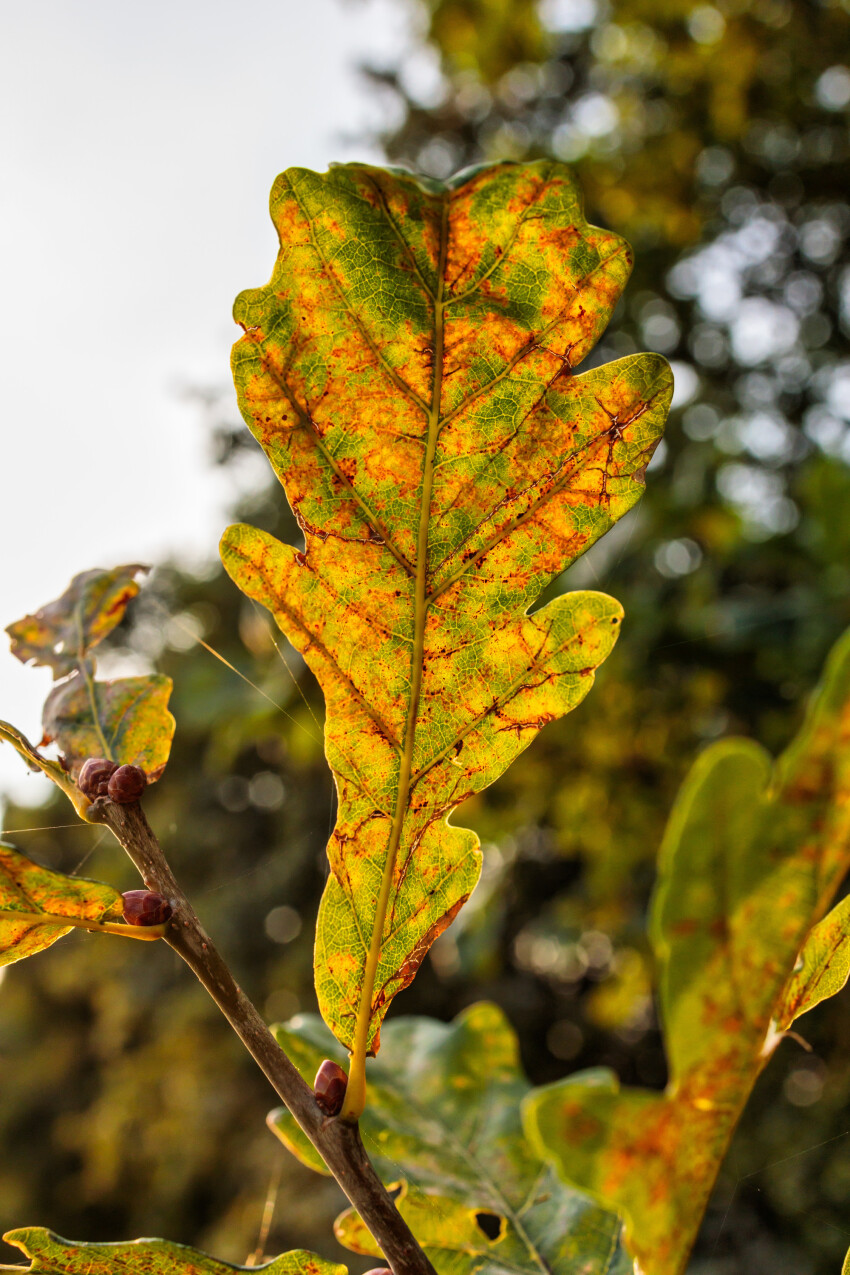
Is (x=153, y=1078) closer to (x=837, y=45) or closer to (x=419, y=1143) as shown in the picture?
(x=419, y=1143)

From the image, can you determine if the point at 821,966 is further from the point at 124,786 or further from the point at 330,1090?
the point at 124,786

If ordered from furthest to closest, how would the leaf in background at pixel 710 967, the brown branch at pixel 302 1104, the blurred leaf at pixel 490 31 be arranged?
the blurred leaf at pixel 490 31
the brown branch at pixel 302 1104
the leaf in background at pixel 710 967

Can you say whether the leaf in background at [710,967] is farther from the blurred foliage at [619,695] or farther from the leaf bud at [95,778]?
the blurred foliage at [619,695]

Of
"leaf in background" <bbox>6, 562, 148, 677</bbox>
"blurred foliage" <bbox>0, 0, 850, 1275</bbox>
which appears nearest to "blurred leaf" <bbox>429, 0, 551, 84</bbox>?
"blurred foliage" <bbox>0, 0, 850, 1275</bbox>

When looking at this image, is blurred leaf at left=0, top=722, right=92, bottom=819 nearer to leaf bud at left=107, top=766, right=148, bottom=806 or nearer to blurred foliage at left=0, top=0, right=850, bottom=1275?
leaf bud at left=107, top=766, right=148, bottom=806

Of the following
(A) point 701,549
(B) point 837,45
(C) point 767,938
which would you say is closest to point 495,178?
(C) point 767,938

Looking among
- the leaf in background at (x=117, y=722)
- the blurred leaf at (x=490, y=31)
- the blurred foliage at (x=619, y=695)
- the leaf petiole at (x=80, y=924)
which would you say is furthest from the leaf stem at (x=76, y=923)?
the blurred leaf at (x=490, y=31)
